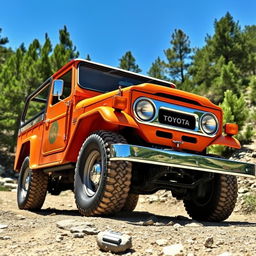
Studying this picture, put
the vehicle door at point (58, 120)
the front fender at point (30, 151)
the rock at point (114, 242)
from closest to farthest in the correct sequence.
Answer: the rock at point (114, 242)
the vehicle door at point (58, 120)
the front fender at point (30, 151)

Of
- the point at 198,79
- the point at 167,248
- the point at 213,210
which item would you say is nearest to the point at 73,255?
the point at 167,248

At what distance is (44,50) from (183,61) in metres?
17.1

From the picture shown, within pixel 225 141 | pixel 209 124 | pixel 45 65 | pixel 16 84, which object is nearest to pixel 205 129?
pixel 209 124

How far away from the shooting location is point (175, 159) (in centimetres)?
378

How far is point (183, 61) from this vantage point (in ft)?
117

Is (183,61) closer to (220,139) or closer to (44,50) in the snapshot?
(44,50)

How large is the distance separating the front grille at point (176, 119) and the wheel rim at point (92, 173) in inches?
34.2

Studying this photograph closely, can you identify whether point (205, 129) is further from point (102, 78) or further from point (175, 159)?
point (102, 78)

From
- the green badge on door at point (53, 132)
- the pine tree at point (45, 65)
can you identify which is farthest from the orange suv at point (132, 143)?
the pine tree at point (45, 65)

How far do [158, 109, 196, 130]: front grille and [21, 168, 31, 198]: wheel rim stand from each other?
3117 mm

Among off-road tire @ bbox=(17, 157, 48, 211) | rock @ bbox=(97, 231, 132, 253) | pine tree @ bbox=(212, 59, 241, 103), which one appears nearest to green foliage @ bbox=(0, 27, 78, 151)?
pine tree @ bbox=(212, 59, 241, 103)

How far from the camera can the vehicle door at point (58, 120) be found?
518 centimetres

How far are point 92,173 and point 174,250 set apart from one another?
1.91 meters

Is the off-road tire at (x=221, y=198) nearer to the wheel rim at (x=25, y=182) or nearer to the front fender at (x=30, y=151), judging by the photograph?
the front fender at (x=30, y=151)
